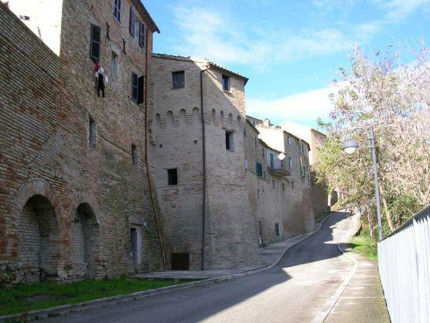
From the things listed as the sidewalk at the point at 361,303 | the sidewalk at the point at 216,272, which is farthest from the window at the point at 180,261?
the sidewalk at the point at 361,303

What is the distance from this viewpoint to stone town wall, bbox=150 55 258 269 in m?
24.1

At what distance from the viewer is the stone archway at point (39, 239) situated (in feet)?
41.7

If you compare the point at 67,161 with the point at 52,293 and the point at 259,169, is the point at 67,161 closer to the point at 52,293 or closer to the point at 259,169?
the point at 52,293

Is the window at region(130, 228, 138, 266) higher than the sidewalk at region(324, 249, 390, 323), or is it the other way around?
the window at region(130, 228, 138, 266)

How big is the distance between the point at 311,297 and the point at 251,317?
347 cm

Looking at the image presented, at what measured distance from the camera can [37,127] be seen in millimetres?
12688

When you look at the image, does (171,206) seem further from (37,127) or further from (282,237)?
(282,237)

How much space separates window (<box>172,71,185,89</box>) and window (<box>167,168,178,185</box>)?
5.01 metres

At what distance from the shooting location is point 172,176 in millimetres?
25562

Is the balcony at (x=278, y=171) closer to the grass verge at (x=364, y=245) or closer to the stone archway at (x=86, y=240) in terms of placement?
the grass verge at (x=364, y=245)

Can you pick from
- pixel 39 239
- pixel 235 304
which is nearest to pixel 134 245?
pixel 39 239

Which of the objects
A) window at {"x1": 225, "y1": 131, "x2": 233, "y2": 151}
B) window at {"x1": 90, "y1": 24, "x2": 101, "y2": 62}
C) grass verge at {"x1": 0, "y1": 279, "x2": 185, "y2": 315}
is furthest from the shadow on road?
window at {"x1": 90, "y1": 24, "x2": 101, "y2": 62}

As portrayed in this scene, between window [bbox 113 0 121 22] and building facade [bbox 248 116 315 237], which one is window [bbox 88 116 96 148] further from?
building facade [bbox 248 116 315 237]

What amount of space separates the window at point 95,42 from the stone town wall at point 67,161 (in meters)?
0.33
